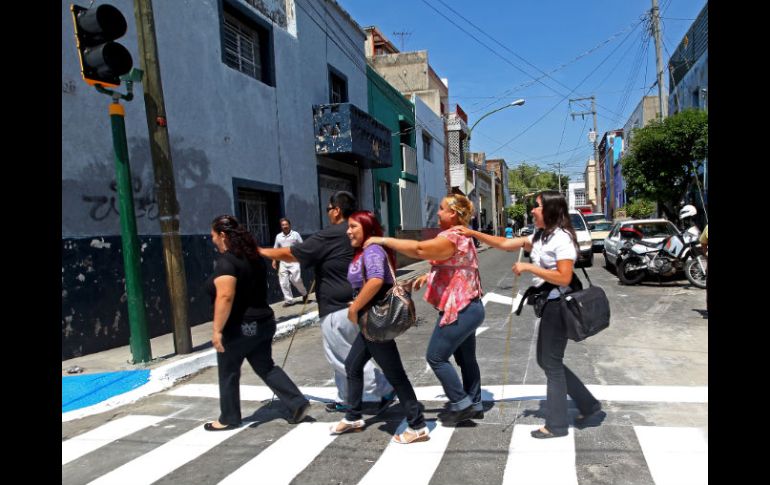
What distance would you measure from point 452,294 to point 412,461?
1.18 m

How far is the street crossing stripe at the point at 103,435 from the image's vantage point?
4.04 meters

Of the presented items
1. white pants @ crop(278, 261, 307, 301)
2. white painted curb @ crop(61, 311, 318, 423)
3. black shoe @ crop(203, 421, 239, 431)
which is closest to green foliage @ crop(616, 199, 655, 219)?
white pants @ crop(278, 261, 307, 301)

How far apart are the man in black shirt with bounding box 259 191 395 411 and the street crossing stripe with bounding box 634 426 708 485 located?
88.4 inches

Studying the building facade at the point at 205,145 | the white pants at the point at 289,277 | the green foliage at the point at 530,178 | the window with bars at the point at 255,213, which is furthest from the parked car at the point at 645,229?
the green foliage at the point at 530,178

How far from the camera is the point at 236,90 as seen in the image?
10766 mm

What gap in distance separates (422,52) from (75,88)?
2413 cm

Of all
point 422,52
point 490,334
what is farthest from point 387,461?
point 422,52

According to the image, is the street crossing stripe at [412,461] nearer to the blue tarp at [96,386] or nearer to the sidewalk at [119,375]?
the sidewalk at [119,375]

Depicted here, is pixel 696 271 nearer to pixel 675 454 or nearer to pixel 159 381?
pixel 675 454

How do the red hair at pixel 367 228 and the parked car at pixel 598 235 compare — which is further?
the parked car at pixel 598 235

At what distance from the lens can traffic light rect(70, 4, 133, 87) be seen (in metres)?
5.21

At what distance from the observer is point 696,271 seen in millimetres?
10742

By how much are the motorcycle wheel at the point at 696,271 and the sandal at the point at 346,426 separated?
9.20 m
